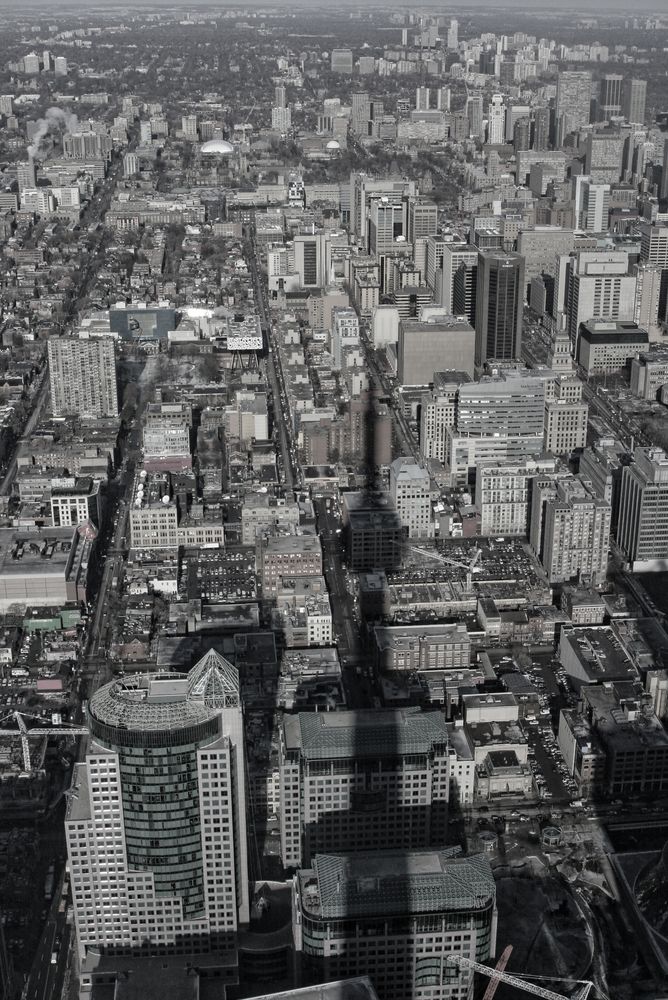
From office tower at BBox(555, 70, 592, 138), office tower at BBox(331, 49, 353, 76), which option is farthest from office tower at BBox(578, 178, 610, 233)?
office tower at BBox(331, 49, 353, 76)

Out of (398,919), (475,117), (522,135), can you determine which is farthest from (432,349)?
(475,117)

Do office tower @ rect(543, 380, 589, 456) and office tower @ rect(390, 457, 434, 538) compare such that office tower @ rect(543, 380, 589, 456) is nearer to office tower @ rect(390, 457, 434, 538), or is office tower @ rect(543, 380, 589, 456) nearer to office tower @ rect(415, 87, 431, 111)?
office tower @ rect(390, 457, 434, 538)

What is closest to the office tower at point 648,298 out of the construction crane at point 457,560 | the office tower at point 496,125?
the construction crane at point 457,560

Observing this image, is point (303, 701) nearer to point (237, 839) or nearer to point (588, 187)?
point (237, 839)

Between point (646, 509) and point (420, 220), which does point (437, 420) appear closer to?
point (646, 509)

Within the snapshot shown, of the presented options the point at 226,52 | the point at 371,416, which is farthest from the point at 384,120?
the point at 371,416
